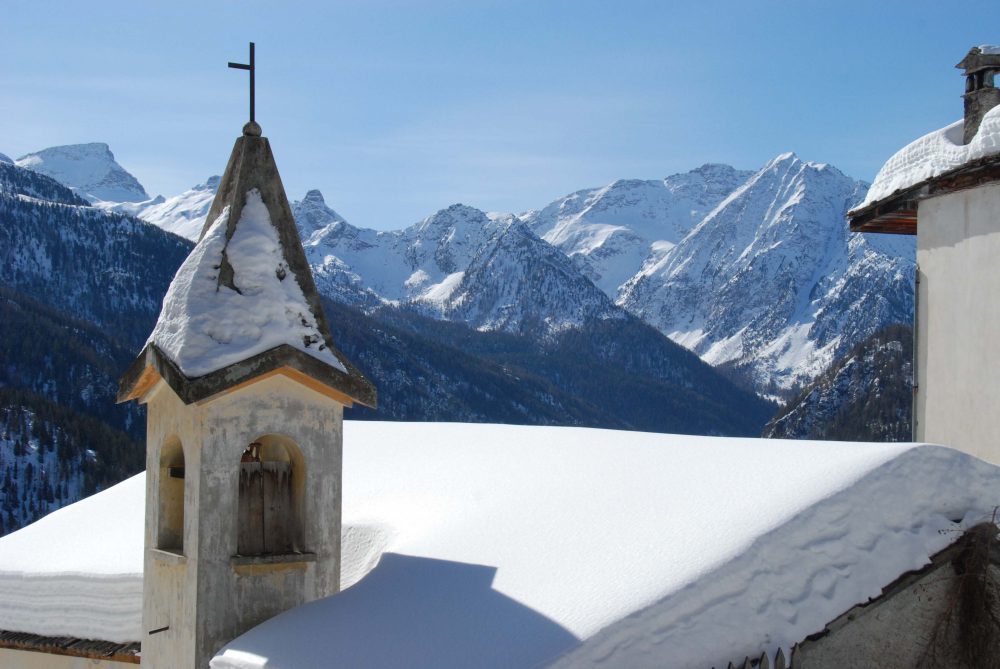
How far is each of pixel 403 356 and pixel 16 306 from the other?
6789 cm

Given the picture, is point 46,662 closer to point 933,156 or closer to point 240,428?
point 240,428

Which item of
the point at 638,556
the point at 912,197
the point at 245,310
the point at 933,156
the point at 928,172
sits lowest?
the point at 638,556

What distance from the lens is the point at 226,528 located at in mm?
10219

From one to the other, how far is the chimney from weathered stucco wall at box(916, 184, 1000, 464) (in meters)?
1.19

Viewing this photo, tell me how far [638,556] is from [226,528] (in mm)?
3454

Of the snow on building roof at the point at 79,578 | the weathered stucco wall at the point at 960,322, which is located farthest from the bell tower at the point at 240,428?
the weathered stucco wall at the point at 960,322

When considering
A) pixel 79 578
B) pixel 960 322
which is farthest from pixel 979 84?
pixel 79 578

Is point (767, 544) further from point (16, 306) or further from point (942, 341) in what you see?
point (16, 306)

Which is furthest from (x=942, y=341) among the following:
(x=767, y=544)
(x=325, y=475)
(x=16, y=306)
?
(x=16, y=306)

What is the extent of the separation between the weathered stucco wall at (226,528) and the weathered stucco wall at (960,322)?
660 centimetres

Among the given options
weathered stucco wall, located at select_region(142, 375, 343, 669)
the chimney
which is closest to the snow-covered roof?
weathered stucco wall, located at select_region(142, 375, 343, 669)

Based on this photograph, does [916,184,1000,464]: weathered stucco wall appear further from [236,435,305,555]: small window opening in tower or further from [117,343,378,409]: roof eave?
[236,435,305,555]: small window opening in tower

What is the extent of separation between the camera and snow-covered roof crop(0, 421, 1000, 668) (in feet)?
28.8

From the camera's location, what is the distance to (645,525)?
32.8ft
